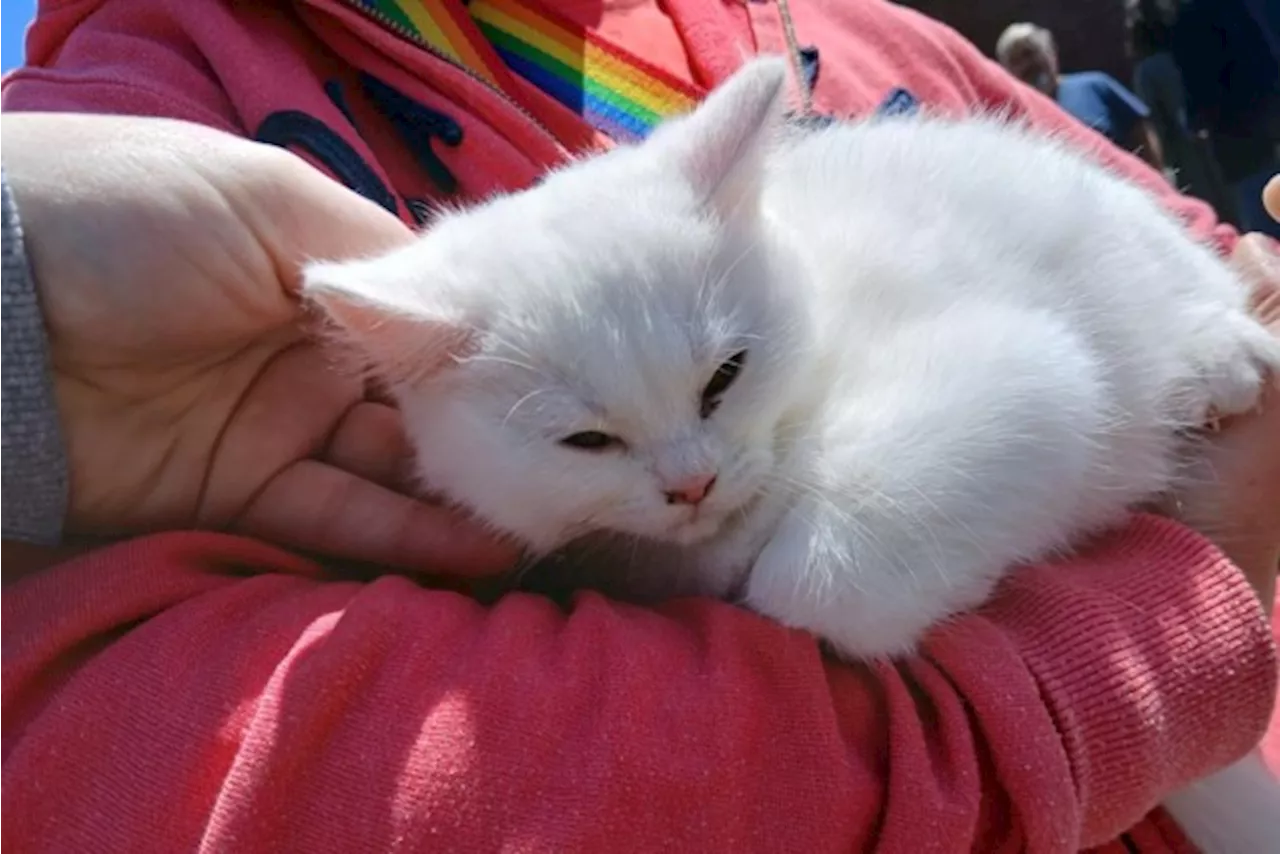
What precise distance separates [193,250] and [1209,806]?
705 millimetres

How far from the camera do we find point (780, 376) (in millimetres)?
738

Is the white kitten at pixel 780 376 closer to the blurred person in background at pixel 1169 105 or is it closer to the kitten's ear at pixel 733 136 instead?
the kitten's ear at pixel 733 136

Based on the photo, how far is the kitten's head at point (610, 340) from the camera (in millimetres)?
710

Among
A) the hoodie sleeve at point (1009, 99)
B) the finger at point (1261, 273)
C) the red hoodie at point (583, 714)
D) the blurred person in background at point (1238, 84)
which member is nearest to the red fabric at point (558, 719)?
the red hoodie at point (583, 714)

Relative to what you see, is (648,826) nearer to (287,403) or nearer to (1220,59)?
(287,403)

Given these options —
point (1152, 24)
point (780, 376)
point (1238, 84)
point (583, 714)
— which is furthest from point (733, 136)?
point (1152, 24)

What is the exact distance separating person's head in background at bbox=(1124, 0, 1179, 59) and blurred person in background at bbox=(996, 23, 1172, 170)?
97mm

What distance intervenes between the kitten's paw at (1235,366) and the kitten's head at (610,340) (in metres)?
0.29

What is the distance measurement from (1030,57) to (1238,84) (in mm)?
468

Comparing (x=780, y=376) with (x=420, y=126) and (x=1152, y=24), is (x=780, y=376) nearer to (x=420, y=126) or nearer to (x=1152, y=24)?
(x=420, y=126)

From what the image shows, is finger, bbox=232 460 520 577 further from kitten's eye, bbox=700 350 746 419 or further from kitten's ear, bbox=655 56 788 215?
kitten's ear, bbox=655 56 788 215

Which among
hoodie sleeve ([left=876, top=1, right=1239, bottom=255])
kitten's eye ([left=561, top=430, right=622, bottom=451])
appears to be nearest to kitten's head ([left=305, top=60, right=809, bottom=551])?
kitten's eye ([left=561, top=430, right=622, bottom=451])

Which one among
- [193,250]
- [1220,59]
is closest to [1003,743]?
[193,250]

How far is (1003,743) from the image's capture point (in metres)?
0.61
